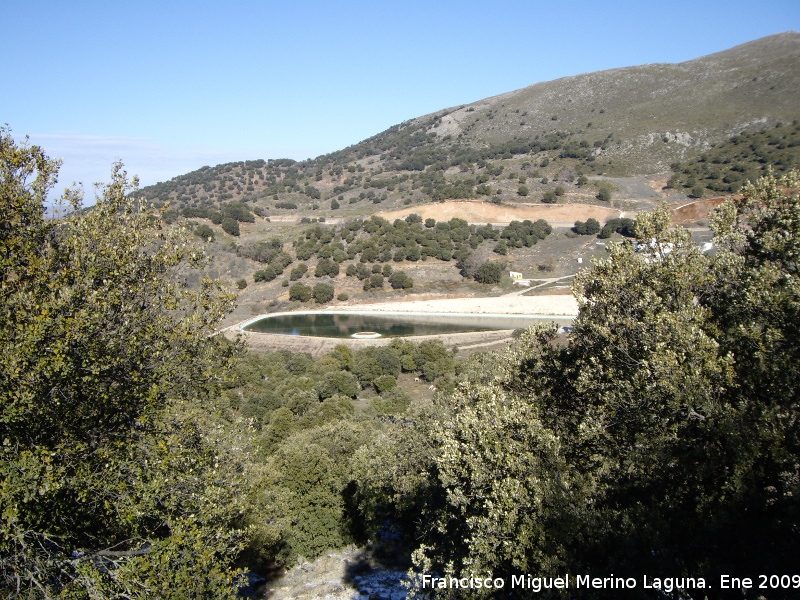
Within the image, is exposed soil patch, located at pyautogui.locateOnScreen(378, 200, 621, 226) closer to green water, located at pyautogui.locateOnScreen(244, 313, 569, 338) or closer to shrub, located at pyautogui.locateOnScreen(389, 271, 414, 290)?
shrub, located at pyautogui.locateOnScreen(389, 271, 414, 290)

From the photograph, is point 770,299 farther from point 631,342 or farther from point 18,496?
point 18,496

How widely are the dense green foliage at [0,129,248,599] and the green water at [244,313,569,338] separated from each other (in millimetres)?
38680

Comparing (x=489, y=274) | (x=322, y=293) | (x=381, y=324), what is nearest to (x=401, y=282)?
(x=322, y=293)

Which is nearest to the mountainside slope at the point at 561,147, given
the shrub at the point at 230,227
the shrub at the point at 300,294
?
the shrub at the point at 230,227

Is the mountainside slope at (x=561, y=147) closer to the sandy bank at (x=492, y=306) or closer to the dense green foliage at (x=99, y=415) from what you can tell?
the sandy bank at (x=492, y=306)

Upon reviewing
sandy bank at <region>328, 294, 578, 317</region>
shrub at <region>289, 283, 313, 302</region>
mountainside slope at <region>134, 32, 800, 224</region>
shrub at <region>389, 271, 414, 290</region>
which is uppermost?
mountainside slope at <region>134, 32, 800, 224</region>

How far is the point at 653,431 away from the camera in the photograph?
906 centimetres

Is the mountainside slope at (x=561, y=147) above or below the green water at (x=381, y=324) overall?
above

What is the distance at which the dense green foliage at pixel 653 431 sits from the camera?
24.2 feet

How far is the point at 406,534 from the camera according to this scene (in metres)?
17.7

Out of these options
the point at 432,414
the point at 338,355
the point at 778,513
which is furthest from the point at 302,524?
the point at 338,355

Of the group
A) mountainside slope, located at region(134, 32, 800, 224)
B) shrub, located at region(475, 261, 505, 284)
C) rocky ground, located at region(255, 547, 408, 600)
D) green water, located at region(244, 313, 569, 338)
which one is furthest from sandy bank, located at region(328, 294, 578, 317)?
rocky ground, located at region(255, 547, 408, 600)

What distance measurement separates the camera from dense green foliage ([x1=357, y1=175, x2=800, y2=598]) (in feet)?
24.2

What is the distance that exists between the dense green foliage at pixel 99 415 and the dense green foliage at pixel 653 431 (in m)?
4.07
